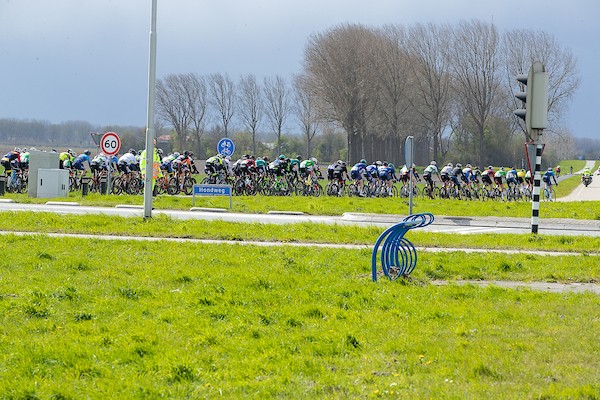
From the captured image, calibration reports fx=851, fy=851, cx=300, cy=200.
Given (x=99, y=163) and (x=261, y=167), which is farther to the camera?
(x=261, y=167)

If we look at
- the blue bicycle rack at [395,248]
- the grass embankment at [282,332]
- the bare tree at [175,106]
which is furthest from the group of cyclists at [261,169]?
the bare tree at [175,106]

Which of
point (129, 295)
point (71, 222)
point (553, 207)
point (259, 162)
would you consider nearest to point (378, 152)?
point (259, 162)

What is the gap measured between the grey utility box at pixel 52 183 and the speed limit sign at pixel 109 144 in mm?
1926

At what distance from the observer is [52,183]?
99.3 ft

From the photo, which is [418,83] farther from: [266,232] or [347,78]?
[266,232]

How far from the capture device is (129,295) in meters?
9.16

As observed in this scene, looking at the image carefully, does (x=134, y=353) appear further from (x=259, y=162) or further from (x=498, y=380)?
(x=259, y=162)

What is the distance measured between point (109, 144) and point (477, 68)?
53.5 m

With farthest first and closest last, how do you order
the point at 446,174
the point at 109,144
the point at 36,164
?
the point at 446,174 → the point at 36,164 → the point at 109,144

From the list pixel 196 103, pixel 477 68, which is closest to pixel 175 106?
pixel 196 103

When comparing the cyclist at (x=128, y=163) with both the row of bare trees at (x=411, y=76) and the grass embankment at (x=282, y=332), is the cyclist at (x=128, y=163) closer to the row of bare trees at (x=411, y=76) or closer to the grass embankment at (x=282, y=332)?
the grass embankment at (x=282, y=332)

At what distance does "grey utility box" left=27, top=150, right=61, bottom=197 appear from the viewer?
30.5m

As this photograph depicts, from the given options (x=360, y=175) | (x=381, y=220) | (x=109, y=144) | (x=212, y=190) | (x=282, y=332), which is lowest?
(x=282, y=332)

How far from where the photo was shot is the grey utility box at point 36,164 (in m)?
30.5
